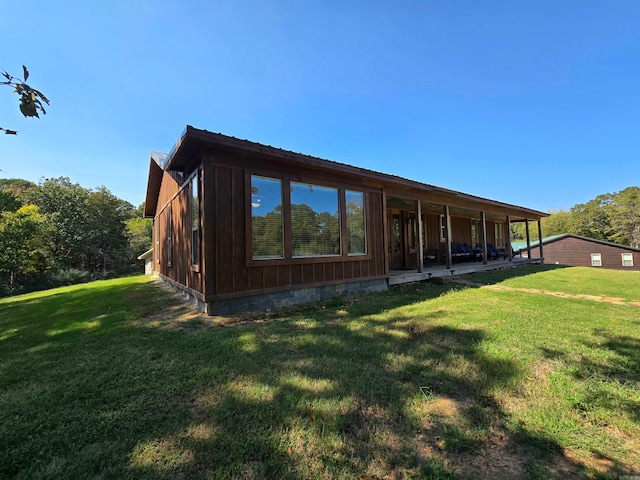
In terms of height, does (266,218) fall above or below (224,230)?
above

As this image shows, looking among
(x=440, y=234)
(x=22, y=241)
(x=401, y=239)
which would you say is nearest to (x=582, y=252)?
(x=440, y=234)

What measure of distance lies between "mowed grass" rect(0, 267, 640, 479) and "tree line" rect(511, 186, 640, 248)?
45.1 metres

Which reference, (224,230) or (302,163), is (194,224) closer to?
(224,230)

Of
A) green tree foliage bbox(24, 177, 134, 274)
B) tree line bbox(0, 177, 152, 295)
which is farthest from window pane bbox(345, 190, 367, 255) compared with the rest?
green tree foliage bbox(24, 177, 134, 274)

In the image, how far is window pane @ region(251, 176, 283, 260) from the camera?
5531 millimetres

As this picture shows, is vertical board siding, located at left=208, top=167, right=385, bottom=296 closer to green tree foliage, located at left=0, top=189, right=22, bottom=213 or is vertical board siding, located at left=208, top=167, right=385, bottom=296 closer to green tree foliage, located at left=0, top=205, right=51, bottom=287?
green tree foliage, located at left=0, top=205, right=51, bottom=287

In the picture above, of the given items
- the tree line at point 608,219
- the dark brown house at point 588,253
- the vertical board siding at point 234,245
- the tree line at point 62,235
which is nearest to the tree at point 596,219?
the tree line at point 608,219

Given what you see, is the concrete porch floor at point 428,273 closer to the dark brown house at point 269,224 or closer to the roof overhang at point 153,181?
→ the dark brown house at point 269,224

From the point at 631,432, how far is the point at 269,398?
2685 millimetres

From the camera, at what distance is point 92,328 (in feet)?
16.2

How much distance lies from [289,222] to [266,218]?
0.52 meters

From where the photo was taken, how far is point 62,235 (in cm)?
2731

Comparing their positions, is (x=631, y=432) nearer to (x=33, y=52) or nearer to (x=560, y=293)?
(x=560, y=293)

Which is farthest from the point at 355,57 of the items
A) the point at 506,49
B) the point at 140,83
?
the point at 140,83
